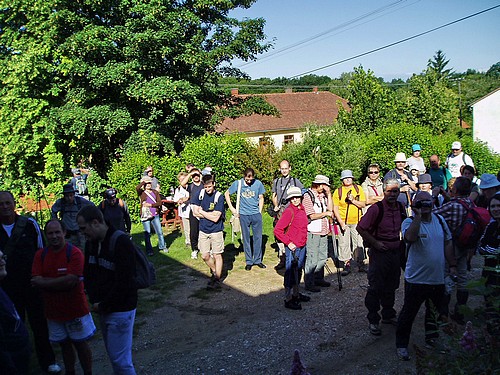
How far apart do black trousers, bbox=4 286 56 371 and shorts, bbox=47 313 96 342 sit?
786mm

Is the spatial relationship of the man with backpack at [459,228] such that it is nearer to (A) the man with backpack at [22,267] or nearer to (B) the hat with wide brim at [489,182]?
(B) the hat with wide brim at [489,182]

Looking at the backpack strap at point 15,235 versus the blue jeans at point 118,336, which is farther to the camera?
the backpack strap at point 15,235

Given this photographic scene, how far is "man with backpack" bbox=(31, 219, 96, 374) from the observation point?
4488 mm

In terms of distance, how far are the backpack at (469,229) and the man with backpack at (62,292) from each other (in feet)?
14.6

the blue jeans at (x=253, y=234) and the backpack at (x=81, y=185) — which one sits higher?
the backpack at (x=81, y=185)

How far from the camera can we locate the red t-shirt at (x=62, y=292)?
4.49 metres

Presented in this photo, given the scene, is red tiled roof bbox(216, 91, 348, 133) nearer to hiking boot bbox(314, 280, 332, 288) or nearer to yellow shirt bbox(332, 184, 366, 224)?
yellow shirt bbox(332, 184, 366, 224)

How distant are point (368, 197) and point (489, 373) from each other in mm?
6220

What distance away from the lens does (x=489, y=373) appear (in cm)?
254

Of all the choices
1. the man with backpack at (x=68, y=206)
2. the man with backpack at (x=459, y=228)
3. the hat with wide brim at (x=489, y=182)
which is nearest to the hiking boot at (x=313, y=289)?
the man with backpack at (x=459, y=228)

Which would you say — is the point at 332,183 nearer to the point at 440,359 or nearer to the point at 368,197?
the point at 368,197

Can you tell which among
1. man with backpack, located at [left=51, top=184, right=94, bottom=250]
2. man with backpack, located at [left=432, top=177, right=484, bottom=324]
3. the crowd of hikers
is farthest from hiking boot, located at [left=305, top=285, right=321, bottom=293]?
man with backpack, located at [left=51, top=184, right=94, bottom=250]

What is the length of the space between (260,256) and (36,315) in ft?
16.2

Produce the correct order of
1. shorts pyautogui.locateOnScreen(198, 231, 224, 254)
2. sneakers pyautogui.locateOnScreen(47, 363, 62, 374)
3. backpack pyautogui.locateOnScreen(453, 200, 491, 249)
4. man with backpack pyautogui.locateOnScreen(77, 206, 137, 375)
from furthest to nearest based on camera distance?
shorts pyautogui.locateOnScreen(198, 231, 224, 254)
backpack pyautogui.locateOnScreen(453, 200, 491, 249)
sneakers pyautogui.locateOnScreen(47, 363, 62, 374)
man with backpack pyautogui.locateOnScreen(77, 206, 137, 375)
